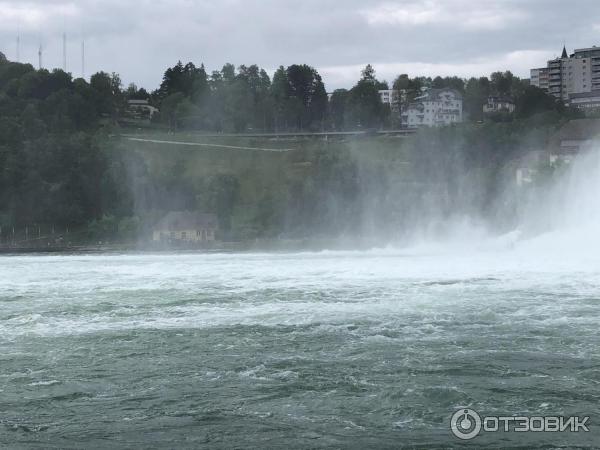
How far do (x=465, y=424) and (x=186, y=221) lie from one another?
39116 millimetres

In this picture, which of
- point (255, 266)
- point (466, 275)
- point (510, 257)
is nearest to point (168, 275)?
point (255, 266)

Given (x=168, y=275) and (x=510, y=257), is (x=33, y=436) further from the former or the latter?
(x=510, y=257)

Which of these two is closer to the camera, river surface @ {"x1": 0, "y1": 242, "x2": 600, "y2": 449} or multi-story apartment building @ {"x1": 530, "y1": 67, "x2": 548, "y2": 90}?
river surface @ {"x1": 0, "y1": 242, "x2": 600, "y2": 449}

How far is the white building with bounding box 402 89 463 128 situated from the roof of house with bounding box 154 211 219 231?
157 ft

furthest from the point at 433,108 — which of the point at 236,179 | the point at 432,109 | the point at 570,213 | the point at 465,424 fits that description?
the point at 465,424

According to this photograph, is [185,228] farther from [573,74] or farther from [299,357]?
[573,74]

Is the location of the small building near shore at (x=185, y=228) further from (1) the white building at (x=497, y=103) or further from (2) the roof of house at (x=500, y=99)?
(2) the roof of house at (x=500, y=99)

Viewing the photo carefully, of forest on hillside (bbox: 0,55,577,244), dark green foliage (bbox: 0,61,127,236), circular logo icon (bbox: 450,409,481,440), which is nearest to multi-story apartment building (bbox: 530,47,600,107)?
forest on hillside (bbox: 0,55,577,244)

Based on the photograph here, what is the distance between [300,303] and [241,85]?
6402cm

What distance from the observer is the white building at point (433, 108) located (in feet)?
310

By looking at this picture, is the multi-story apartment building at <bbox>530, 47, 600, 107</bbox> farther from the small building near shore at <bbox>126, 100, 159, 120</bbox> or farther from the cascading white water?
the cascading white water

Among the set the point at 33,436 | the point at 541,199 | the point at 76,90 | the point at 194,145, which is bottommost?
the point at 33,436

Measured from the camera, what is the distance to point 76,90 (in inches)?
2921

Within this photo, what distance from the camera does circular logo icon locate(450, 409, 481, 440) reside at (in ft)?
38.0
